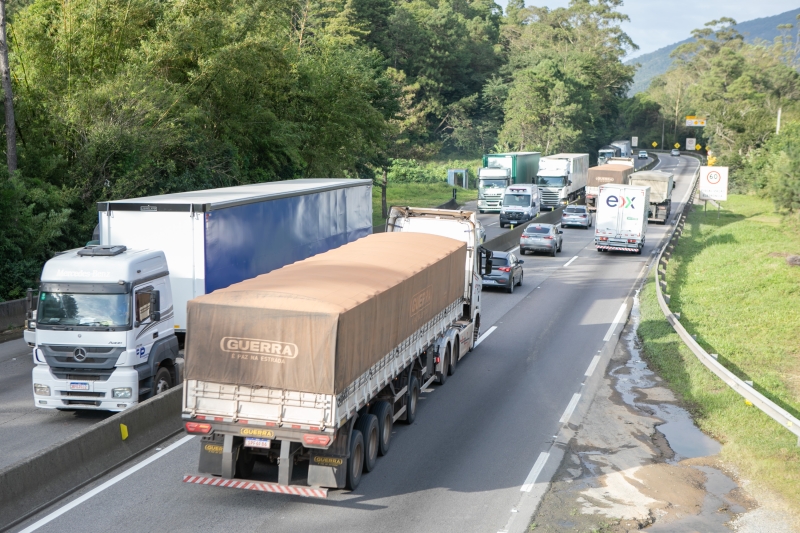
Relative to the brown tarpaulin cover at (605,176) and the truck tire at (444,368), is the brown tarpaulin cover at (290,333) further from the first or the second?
the brown tarpaulin cover at (605,176)

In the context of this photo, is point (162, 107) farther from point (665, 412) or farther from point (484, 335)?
point (665, 412)

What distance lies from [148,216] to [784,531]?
1336 cm

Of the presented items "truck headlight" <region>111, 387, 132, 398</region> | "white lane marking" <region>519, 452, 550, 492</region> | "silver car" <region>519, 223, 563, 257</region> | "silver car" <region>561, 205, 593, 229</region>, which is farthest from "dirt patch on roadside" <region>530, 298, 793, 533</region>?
"silver car" <region>561, 205, 593, 229</region>

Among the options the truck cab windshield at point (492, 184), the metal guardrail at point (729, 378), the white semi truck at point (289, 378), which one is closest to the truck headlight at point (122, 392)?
the white semi truck at point (289, 378)

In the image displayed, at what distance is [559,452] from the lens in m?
14.3

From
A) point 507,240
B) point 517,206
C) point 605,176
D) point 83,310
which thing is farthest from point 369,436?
point 605,176

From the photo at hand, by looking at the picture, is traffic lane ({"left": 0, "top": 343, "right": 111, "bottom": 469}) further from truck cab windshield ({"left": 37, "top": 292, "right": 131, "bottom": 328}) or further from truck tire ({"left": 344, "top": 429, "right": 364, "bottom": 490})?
truck tire ({"left": 344, "top": 429, "right": 364, "bottom": 490})

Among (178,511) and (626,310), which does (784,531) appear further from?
(626,310)

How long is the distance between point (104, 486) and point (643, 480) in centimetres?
830

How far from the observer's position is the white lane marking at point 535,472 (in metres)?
12.6

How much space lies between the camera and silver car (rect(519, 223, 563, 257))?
39.9 meters

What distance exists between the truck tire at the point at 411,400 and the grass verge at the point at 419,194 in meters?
43.3

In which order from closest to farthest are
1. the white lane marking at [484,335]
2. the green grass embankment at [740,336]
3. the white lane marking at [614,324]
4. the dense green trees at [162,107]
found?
1. the green grass embankment at [740,336]
2. the white lane marking at [484,335]
3. the white lane marking at [614,324]
4. the dense green trees at [162,107]

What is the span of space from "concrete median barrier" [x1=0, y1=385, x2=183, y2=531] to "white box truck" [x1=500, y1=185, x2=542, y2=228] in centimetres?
3760
